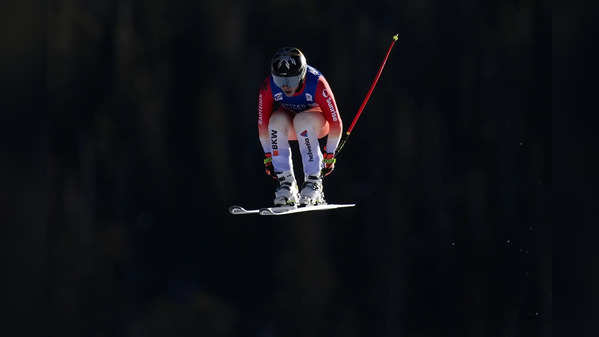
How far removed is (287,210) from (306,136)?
749 millimetres

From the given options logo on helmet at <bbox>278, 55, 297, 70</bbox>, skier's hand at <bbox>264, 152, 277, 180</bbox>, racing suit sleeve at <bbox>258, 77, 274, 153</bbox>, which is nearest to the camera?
logo on helmet at <bbox>278, 55, 297, 70</bbox>

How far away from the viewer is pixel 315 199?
32.0ft

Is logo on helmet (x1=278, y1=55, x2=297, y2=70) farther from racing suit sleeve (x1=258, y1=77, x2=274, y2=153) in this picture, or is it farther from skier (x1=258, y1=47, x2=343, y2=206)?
racing suit sleeve (x1=258, y1=77, x2=274, y2=153)

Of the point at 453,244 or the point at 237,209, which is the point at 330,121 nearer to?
the point at 237,209

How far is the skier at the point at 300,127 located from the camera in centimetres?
973

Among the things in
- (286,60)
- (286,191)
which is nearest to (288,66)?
(286,60)

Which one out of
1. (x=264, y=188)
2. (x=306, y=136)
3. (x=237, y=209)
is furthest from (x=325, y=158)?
(x=264, y=188)

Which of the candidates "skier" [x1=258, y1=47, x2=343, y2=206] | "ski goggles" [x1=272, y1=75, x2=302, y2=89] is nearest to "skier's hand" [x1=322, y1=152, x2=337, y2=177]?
"skier" [x1=258, y1=47, x2=343, y2=206]

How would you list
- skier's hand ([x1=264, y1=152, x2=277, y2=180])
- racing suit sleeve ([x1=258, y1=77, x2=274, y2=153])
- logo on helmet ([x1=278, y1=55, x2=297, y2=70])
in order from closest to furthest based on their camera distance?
logo on helmet ([x1=278, y1=55, x2=297, y2=70]) → racing suit sleeve ([x1=258, y1=77, x2=274, y2=153]) → skier's hand ([x1=264, y1=152, x2=277, y2=180])

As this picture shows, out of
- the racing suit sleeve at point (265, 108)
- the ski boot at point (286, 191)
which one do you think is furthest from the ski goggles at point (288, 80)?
the ski boot at point (286, 191)

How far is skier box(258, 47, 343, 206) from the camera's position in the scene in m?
9.73

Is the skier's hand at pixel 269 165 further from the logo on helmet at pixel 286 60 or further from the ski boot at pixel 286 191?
the logo on helmet at pixel 286 60

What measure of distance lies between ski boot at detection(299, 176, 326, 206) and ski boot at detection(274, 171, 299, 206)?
0.09 meters

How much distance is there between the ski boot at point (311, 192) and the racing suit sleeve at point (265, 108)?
0.50m
